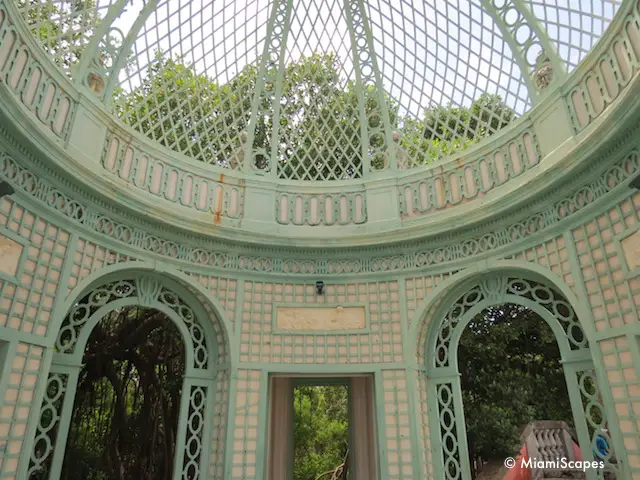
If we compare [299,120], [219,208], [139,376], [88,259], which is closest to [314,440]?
[139,376]

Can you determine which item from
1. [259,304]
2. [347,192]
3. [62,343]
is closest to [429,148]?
[347,192]

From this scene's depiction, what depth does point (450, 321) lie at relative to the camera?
6.30 metres

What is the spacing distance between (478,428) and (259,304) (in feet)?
19.7

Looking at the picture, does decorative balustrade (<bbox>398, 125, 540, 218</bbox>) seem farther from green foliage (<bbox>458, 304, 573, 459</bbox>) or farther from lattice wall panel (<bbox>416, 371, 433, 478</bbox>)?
green foliage (<bbox>458, 304, 573, 459</bbox>)

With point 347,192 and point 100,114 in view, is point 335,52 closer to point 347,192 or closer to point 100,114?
point 347,192

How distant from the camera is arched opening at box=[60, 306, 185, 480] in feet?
25.6

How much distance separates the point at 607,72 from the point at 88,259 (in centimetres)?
621

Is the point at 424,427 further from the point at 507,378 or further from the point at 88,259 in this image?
the point at 88,259

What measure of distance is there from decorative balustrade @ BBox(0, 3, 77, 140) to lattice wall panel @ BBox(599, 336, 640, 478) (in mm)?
6183

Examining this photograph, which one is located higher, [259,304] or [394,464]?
[259,304]

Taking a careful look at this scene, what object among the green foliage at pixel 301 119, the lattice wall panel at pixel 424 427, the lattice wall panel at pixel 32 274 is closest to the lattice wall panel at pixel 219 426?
the lattice wall panel at pixel 32 274

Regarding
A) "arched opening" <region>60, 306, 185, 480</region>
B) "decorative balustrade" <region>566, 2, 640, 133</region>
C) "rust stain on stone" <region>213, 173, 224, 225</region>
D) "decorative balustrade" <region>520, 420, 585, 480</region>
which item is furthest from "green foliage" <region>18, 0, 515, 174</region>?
"decorative balustrade" <region>520, 420, 585, 480</region>

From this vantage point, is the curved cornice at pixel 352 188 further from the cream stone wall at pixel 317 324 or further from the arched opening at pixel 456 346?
the arched opening at pixel 456 346

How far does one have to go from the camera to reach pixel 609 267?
175 inches
